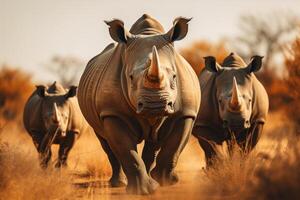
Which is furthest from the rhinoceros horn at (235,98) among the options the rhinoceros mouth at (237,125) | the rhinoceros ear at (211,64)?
the rhinoceros ear at (211,64)

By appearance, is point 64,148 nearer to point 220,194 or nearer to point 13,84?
point 220,194

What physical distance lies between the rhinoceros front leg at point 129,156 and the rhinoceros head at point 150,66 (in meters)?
0.34

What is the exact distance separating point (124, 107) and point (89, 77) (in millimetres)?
1532

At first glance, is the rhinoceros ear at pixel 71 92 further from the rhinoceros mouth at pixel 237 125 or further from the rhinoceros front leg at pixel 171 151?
the rhinoceros front leg at pixel 171 151

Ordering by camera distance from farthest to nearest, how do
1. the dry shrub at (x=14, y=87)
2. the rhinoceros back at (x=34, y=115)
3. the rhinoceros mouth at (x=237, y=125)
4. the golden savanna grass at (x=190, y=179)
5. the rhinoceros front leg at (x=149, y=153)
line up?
1. the dry shrub at (x=14, y=87)
2. the rhinoceros back at (x=34, y=115)
3. the rhinoceros mouth at (x=237, y=125)
4. the rhinoceros front leg at (x=149, y=153)
5. the golden savanna grass at (x=190, y=179)

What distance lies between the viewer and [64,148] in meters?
13.7

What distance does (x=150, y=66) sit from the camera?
7176mm

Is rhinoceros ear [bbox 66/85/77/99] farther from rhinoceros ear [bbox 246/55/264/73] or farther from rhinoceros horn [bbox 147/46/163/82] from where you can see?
rhinoceros horn [bbox 147/46/163/82]

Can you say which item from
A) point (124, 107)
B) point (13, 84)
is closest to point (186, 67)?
point (124, 107)

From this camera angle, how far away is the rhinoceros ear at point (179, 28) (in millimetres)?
8148

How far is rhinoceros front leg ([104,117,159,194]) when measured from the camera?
300 inches

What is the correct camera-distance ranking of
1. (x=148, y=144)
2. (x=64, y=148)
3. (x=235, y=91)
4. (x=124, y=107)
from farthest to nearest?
(x=64, y=148) → (x=235, y=91) → (x=148, y=144) → (x=124, y=107)

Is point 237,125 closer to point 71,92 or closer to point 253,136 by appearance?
point 253,136

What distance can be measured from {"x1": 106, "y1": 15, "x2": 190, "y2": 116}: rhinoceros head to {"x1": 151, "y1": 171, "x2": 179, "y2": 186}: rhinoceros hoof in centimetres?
85
